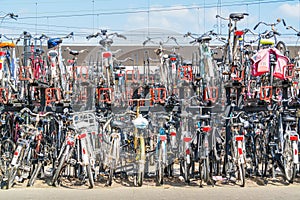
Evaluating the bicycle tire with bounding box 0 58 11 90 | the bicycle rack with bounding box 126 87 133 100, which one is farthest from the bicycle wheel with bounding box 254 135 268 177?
the bicycle tire with bounding box 0 58 11 90

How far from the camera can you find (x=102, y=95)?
309 inches

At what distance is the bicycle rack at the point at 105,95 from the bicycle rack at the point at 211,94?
5.76ft

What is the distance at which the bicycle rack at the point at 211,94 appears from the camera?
7539 mm

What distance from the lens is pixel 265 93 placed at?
7.81m

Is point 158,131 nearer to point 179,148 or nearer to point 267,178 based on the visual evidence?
point 179,148

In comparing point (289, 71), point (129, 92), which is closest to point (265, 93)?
point (289, 71)

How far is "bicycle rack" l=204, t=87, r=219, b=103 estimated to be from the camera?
7539 millimetres

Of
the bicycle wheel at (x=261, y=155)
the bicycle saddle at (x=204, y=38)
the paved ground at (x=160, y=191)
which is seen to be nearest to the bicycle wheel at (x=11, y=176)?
the paved ground at (x=160, y=191)

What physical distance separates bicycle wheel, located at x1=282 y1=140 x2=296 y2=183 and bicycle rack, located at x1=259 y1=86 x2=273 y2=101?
0.96 m

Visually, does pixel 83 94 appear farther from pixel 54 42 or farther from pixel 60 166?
pixel 60 166

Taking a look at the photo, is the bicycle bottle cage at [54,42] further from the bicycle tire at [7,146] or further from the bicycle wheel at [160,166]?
the bicycle wheel at [160,166]

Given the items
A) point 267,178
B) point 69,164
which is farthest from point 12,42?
point 267,178

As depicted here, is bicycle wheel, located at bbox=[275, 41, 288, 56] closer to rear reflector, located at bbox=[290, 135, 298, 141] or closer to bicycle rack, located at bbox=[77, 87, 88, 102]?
rear reflector, located at bbox=[290, 135, 298, 141]

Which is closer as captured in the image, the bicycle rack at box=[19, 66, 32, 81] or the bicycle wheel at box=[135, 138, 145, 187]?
the bicycle wheel at box=[135, 138, 145, 187]
